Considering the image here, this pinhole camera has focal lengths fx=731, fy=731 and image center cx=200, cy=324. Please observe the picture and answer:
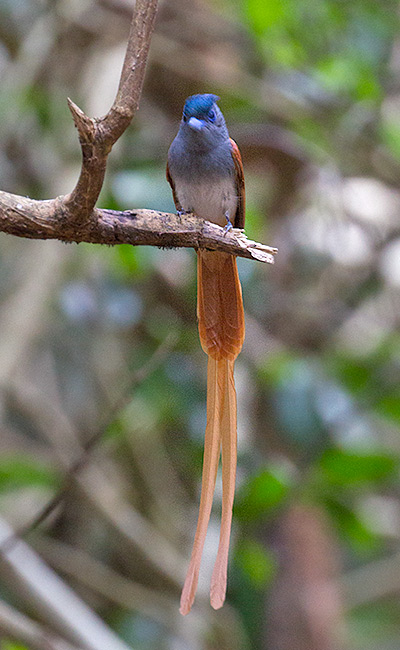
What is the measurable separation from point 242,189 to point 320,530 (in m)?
1.99

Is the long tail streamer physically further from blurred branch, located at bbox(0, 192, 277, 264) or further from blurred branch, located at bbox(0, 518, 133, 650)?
blurred branch, located at bbox(0, 518, 133, 650)

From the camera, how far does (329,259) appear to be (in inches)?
112

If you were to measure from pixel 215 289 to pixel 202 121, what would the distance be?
0.93 feet

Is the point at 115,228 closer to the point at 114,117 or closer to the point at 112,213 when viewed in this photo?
the point at 112,213

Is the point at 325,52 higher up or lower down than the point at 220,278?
higher up

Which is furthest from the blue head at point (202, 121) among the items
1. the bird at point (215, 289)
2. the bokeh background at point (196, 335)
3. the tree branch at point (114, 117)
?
the bokeh background at point (196, 335)

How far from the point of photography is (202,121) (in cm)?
124

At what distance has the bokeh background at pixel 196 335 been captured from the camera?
2549mm

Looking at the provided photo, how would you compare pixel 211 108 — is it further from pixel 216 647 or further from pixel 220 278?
pixel 216 647

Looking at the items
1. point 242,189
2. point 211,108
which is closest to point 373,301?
point 242,189

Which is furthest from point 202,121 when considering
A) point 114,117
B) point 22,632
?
point 22,632

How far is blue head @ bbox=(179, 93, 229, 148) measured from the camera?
3.98 feet

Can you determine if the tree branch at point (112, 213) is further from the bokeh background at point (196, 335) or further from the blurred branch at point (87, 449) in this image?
the bokeh background at point (196, 335)

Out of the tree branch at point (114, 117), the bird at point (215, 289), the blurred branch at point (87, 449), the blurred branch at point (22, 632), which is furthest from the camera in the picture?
the blurred branch at point (22, 632)
